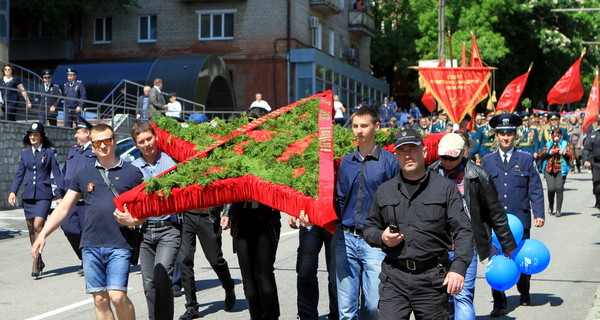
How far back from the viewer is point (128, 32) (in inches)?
1689

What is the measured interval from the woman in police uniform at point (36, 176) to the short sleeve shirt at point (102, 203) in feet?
17.5

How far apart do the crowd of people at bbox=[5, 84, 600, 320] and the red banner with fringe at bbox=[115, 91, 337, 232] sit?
4.5 inches

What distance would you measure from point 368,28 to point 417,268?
45266 millimetres

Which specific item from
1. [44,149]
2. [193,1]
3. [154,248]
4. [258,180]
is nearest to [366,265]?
[258,180]

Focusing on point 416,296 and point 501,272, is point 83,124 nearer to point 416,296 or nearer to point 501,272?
point 501,272

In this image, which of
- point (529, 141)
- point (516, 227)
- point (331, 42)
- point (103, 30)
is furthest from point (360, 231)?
point (331, 42)

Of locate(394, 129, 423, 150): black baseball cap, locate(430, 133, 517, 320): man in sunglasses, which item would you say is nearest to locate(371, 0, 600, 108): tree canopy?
locate(430, 133, 517, 320): man in sunglasses

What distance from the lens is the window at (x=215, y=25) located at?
41.4m

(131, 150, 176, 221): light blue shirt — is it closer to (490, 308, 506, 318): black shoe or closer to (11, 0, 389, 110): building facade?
(490, 308, 506, 318): black shoe

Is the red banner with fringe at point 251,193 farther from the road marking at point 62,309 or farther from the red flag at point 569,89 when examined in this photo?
the red flag at point 569,89

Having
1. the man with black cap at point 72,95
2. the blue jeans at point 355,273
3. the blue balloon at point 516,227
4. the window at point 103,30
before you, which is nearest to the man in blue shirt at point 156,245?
the blue jeans at point 355,273

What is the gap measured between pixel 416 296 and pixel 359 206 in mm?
1244

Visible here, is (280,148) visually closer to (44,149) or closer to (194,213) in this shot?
(194,213)

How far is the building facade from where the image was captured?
4059 centimetres
